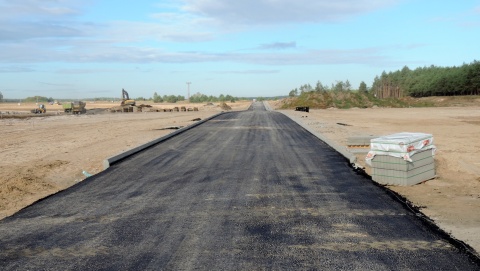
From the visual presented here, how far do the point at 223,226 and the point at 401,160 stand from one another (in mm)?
5124

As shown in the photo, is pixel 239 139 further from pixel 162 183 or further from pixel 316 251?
pixel 316 251

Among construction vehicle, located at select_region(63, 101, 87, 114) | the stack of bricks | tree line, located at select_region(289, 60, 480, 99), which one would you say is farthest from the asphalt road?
tree line, located at select_region(289, 60, 480, 99)

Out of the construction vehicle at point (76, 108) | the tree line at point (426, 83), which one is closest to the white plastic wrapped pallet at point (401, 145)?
the construction vehicle at point (76, 108)

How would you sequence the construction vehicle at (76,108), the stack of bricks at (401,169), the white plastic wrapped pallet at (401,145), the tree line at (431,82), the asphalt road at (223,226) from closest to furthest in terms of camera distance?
the asphalt road at (223,226), the white plastic wrapped pallet at (401,145), the stack of bricks at (401,169), the construction vehicle at (76,108), the tree line at (431,82)

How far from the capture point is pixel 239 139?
732 inches

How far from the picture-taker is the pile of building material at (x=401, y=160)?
30.0ft

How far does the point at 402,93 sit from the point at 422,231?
16492 cm

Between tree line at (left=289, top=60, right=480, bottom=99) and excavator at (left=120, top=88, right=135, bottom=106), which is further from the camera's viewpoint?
tree line at (left=289, top=60, right=480, bottom=99)

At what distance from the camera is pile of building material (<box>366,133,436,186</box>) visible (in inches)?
360

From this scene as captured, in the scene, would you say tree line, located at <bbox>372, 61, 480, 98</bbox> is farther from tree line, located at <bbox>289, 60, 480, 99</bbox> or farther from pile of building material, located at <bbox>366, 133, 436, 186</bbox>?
pile of building material, located at <bbox>366, 133, 436, 186</bbox>

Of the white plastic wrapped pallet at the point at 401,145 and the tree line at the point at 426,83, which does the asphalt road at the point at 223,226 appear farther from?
the tree line at the point at 426,83

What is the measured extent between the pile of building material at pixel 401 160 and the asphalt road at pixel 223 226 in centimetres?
51

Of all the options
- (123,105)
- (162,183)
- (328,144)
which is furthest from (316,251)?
(123,105)

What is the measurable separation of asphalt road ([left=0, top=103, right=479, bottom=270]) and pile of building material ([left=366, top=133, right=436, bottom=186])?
0.51m
